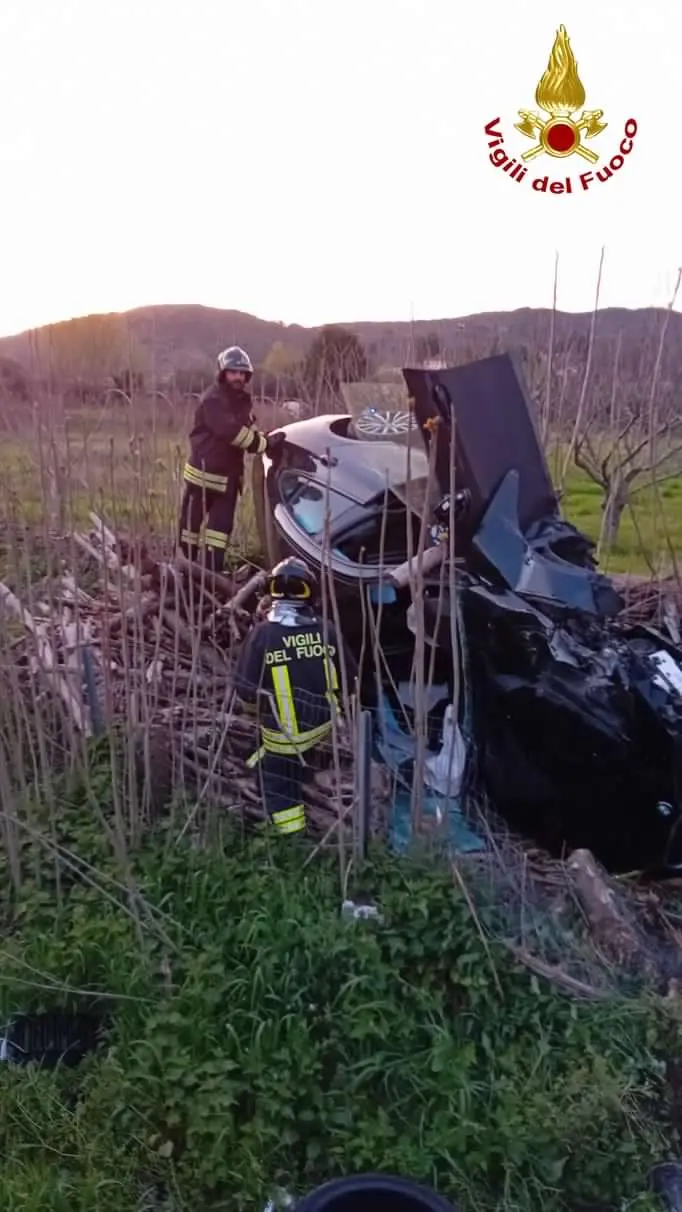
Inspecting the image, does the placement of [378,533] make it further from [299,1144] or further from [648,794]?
[299,1144]

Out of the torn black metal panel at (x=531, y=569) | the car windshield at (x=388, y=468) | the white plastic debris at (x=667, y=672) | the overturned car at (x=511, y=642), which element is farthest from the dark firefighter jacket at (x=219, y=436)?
the white plastic debris at (x=667, y=672)

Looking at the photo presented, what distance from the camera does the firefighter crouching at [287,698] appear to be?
3.69 m

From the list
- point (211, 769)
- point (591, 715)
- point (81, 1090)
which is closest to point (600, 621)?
point (591, 715)

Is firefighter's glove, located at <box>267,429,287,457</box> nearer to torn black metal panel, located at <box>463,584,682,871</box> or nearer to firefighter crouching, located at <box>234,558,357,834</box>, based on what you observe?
firefighter crouching, located at <box>234,558,357,834</box>

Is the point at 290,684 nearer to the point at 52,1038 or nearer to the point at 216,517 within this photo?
the point at 52,1038

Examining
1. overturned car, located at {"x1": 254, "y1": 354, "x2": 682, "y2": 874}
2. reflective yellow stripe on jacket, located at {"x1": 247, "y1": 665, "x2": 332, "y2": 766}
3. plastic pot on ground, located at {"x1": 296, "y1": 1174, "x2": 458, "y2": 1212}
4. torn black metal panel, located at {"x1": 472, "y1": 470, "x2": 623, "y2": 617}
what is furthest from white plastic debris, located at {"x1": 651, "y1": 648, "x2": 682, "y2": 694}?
plastic pot on ground, located at {"x1": 296, "y1": 1174, "x2": 458, "y2": 1212}

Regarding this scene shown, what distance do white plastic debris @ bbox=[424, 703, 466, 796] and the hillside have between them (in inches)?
71.3

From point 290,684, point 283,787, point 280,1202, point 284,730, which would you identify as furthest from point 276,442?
point 280,1202

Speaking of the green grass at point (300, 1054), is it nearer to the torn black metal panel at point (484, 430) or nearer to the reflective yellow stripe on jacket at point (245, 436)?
the torn black metal panel at point (484, 430)

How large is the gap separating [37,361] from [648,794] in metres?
2.39

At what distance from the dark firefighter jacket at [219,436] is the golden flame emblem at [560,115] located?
2441 millimetres

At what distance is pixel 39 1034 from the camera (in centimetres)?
306

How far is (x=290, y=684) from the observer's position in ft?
12.2

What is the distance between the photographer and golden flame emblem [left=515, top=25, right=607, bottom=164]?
6.26m
